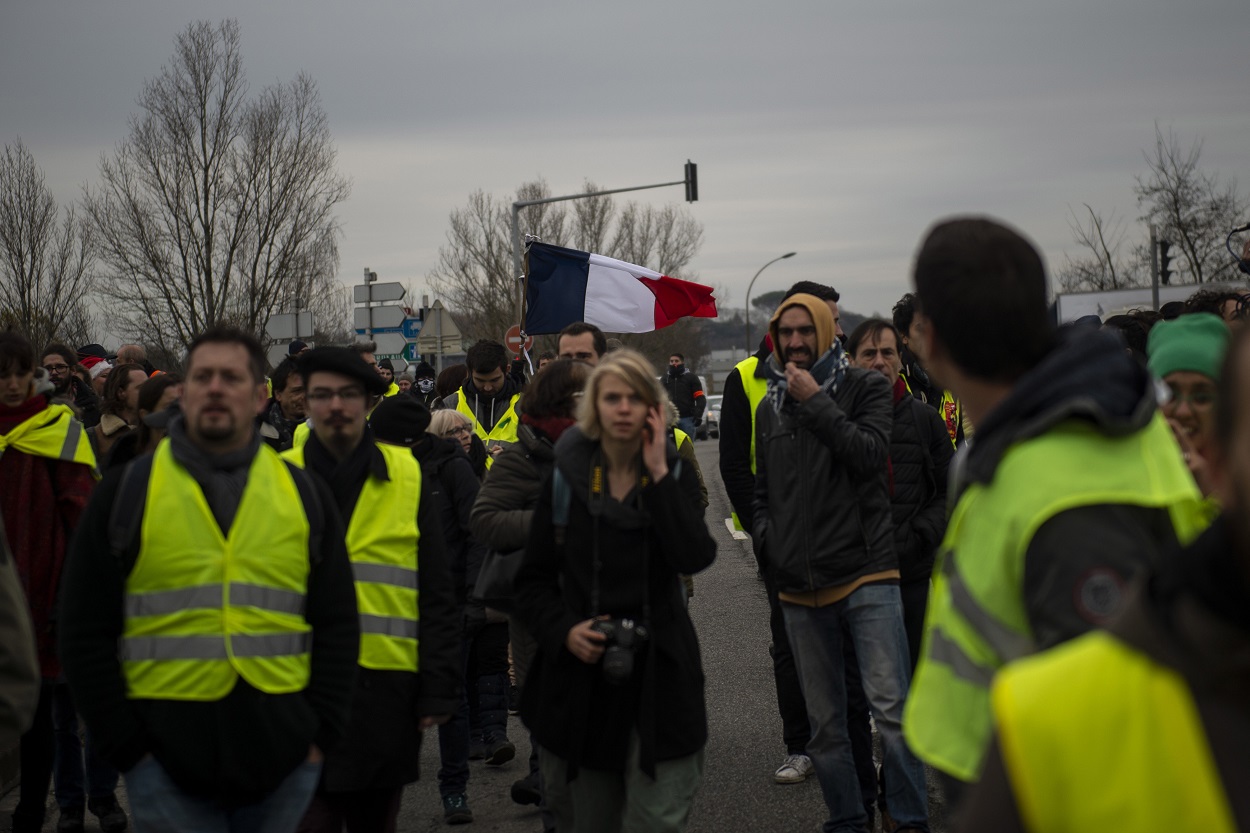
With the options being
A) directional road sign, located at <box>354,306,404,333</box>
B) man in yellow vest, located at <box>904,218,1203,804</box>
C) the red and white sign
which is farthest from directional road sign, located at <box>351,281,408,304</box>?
man in yellow vest, located at <box>904,218,1203,804</box>

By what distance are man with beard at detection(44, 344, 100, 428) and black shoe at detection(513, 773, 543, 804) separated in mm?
4120

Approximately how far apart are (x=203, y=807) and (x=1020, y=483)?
259 cm

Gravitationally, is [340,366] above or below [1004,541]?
above

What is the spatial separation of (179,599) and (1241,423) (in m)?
2.96

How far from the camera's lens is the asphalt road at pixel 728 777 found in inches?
239

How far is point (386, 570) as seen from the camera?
461cm

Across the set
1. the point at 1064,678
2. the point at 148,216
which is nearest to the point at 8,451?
the point at 1064,678

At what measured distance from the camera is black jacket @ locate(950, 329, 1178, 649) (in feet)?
6.23

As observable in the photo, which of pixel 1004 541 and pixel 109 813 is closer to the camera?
pixel 1004 541

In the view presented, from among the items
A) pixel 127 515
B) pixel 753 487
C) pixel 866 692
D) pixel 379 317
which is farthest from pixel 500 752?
pixel 379 317

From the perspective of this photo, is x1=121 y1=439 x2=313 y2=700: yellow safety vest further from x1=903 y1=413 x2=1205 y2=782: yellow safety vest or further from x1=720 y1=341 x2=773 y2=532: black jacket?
x1=720 y1=341 x2=773 y2=532: black jacket

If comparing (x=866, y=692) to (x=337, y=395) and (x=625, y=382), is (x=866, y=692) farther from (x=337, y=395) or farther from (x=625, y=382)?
(x=337, y=395)

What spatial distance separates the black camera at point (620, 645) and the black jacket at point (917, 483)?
200cm

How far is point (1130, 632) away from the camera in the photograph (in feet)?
4.49
